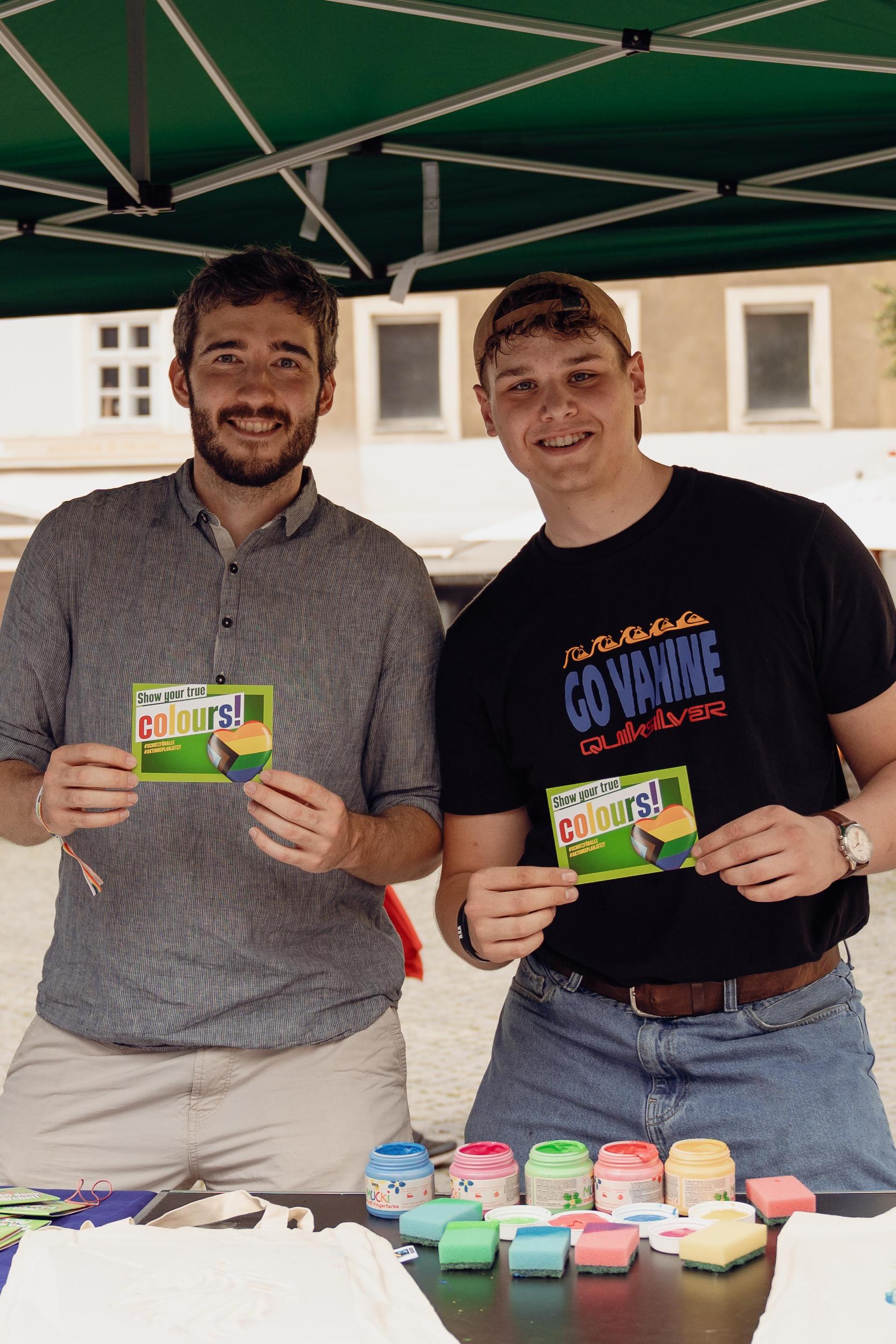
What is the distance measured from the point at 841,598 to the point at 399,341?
1812 cm

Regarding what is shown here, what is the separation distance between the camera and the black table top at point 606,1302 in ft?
4.66

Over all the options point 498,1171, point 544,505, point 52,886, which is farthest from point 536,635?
point 52,886

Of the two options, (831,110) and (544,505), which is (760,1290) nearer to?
(544,505)

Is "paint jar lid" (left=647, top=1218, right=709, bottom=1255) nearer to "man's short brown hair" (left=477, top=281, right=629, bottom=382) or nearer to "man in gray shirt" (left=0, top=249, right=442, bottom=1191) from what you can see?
"man in gray shirt" (left=0, top=249, right=442, bottom=1191)

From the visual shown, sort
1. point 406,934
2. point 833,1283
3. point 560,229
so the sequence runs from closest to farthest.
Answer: point 833,1283, point 560,229, point 406,934

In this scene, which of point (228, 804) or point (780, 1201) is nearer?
point (780, 1201)

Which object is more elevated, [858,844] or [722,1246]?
[858,844]

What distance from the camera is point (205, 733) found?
2.26 meters

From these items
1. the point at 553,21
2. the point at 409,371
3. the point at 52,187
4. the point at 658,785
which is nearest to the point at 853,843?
the point at 658,785

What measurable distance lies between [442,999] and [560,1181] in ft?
20.8

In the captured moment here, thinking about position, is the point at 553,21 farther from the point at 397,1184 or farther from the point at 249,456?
the point at 397,1184

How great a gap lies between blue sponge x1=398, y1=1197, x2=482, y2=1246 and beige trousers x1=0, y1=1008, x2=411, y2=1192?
2.51 feet

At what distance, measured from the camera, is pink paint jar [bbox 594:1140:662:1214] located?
1.74 m

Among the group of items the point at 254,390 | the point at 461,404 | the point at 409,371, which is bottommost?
the point at 254,390
